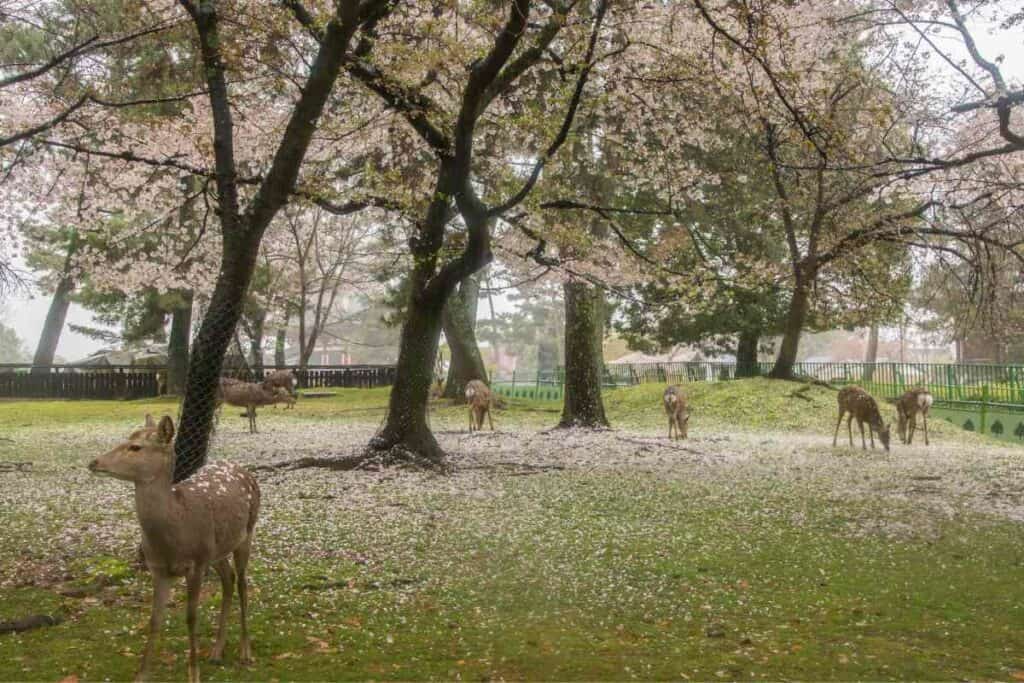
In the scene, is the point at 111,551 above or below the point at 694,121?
below

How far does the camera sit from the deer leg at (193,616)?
4742 millimetres

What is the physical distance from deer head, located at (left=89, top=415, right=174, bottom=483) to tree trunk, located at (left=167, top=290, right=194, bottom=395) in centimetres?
2844

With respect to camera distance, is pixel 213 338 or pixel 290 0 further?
pixel 290 0

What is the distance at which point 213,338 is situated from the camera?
325 inches

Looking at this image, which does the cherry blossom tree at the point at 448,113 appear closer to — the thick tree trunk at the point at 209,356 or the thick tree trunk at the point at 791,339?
the thick tree trunk at the point at 209,356

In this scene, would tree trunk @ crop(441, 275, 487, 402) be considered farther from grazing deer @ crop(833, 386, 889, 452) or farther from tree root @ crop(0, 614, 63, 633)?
tree root @ crop(0, 614, 63, 633)

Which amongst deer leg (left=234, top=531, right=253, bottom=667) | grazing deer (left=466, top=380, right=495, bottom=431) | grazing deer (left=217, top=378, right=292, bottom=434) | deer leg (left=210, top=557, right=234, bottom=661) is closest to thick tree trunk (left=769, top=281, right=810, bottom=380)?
grazing deer (left=466, top=380, right=495, bottom=431)

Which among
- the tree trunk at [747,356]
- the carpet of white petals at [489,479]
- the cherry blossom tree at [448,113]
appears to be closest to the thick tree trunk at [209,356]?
the carpet of white petals at [489,479]

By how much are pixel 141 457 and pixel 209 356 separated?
147 inches

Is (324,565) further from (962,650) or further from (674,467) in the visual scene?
(674,467)

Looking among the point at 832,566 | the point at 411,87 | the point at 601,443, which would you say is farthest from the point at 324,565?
the point at 601,443

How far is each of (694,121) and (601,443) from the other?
25.1 feet

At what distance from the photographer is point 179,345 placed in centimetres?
3309

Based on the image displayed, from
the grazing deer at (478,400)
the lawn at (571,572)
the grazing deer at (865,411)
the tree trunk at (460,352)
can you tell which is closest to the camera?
the lawn at (571,572)
